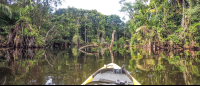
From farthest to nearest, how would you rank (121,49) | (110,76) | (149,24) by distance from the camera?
1. (121,49)
2. (149,24)
3. (110,76)

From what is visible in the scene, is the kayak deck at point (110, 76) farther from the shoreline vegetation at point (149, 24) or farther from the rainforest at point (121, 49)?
the shoreline vegetation at point (149, 24)

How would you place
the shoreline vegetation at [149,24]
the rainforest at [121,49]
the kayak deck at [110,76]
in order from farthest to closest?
1. the shoreline vegetation at [149,24]
2. the rainforest at [121,49]
3. the kayak deck at [110,76]

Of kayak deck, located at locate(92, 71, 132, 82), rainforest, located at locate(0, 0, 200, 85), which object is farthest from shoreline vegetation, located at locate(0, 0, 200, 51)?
kayak deck, located at locate(92, 71, 132, 82)

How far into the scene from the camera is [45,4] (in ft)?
90.7

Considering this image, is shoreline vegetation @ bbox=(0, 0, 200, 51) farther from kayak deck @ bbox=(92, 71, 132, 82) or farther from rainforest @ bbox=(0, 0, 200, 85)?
kayak deck @ bbox=(92, 71, 132, 82)

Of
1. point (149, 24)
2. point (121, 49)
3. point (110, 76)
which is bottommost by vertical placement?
point (110, 76)

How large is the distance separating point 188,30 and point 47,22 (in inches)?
966

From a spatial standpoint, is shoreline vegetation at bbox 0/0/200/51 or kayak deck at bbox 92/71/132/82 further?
shoreline vegetation at bbox 0/0/200/51

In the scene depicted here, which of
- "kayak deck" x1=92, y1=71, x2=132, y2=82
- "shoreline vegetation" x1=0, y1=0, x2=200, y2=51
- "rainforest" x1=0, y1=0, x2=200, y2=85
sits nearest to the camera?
"kayak deck" x1=92, y1=71, x2=132, y2=82

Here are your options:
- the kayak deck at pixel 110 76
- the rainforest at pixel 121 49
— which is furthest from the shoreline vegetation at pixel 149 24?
the kayak deck at pixel 110 76

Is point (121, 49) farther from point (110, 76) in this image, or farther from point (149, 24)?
point (110, 76)

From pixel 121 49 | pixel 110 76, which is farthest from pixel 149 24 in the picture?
pixel 110 76

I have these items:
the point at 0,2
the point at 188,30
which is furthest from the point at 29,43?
the point at 188,30

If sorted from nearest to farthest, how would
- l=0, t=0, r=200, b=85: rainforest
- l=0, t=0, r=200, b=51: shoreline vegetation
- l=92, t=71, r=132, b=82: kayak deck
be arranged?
l=92, t=71, r=132, b=82: kayak deck < l=0, t=0, r=200, b=85: rainforest < l=0, t=0, r=200, b=51: shoreline vegetation
